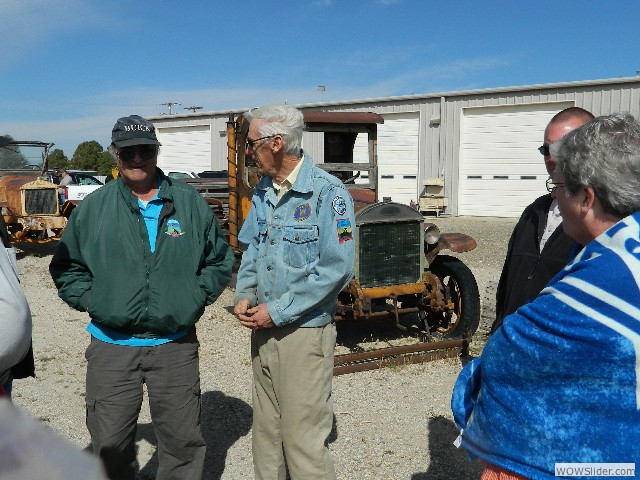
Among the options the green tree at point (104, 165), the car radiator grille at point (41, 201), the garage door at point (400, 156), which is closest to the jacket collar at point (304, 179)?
the car radiator grille at point (41, 201)

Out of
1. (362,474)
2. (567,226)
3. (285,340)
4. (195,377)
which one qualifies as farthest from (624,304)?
(362,474)

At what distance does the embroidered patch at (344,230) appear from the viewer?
2596 millimetres

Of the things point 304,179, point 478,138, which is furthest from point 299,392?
point 478,138

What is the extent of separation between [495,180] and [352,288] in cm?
1599

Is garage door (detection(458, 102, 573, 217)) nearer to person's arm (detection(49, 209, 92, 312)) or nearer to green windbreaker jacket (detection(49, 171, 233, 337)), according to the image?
green windbreaker jacket (detection(49, 171, 233, 337))

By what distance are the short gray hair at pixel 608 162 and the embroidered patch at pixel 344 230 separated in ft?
3.90

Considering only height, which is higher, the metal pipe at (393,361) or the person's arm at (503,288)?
the person's arm at (503,288)

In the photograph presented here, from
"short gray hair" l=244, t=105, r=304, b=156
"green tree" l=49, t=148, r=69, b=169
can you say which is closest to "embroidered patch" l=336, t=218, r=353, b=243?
"short gray hair" l=244, t=105, r=304, b=156

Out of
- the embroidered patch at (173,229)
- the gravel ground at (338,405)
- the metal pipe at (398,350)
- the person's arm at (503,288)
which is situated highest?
the embroidered patch at (173,229)

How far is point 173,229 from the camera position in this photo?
278 cm

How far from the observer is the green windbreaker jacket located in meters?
2.67

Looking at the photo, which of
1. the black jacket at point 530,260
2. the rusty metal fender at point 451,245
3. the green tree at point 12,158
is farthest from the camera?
the green tree at point 12,158

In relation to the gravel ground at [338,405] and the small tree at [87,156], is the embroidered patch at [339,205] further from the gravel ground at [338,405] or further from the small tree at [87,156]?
the small tree at [87,156]

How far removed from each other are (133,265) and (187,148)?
87.5 feet
